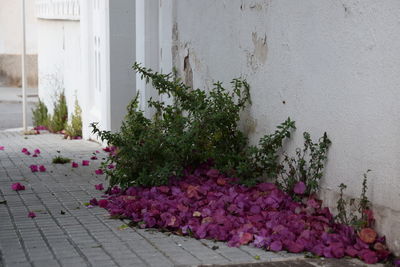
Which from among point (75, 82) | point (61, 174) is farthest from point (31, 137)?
point (61, 174)

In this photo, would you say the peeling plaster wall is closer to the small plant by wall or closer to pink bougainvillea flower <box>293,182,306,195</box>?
pink bougainvillea flower <box>293,182,306,195</box>

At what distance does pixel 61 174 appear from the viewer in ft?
27.7

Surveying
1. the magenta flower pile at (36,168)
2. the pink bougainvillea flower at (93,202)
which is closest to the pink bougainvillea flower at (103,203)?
the pink bougainvillea flower at (93,202)

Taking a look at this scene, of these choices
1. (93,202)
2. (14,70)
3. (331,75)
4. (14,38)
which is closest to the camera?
(331,75)

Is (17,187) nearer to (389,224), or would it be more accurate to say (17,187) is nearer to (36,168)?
(36,168)

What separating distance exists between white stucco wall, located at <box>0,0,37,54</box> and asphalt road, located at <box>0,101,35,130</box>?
15.9 feet

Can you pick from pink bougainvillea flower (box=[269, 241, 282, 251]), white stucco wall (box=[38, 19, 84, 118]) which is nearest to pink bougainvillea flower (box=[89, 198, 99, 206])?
pink bougainvillea flower (box=[269, 241, 282, 251])

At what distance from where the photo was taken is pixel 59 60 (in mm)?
14180

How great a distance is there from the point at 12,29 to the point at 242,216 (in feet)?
67.6

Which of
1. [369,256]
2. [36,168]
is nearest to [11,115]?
[36,168]

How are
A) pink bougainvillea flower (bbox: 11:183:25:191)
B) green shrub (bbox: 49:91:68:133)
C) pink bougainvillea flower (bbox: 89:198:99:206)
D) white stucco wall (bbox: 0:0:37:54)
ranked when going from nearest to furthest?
pink bougainvillea flower (bbox: 89:198:99:206) < pink bougainvillea flower (bbox: 11:183:25:191) < green shrub (bbox: 49:91:68:133) < white stucco wall (bbox: 0:0:37:54)

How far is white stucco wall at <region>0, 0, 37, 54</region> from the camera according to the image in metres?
24.8

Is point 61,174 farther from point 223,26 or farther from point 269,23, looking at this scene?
point 269,23

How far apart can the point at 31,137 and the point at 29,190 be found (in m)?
5.31
